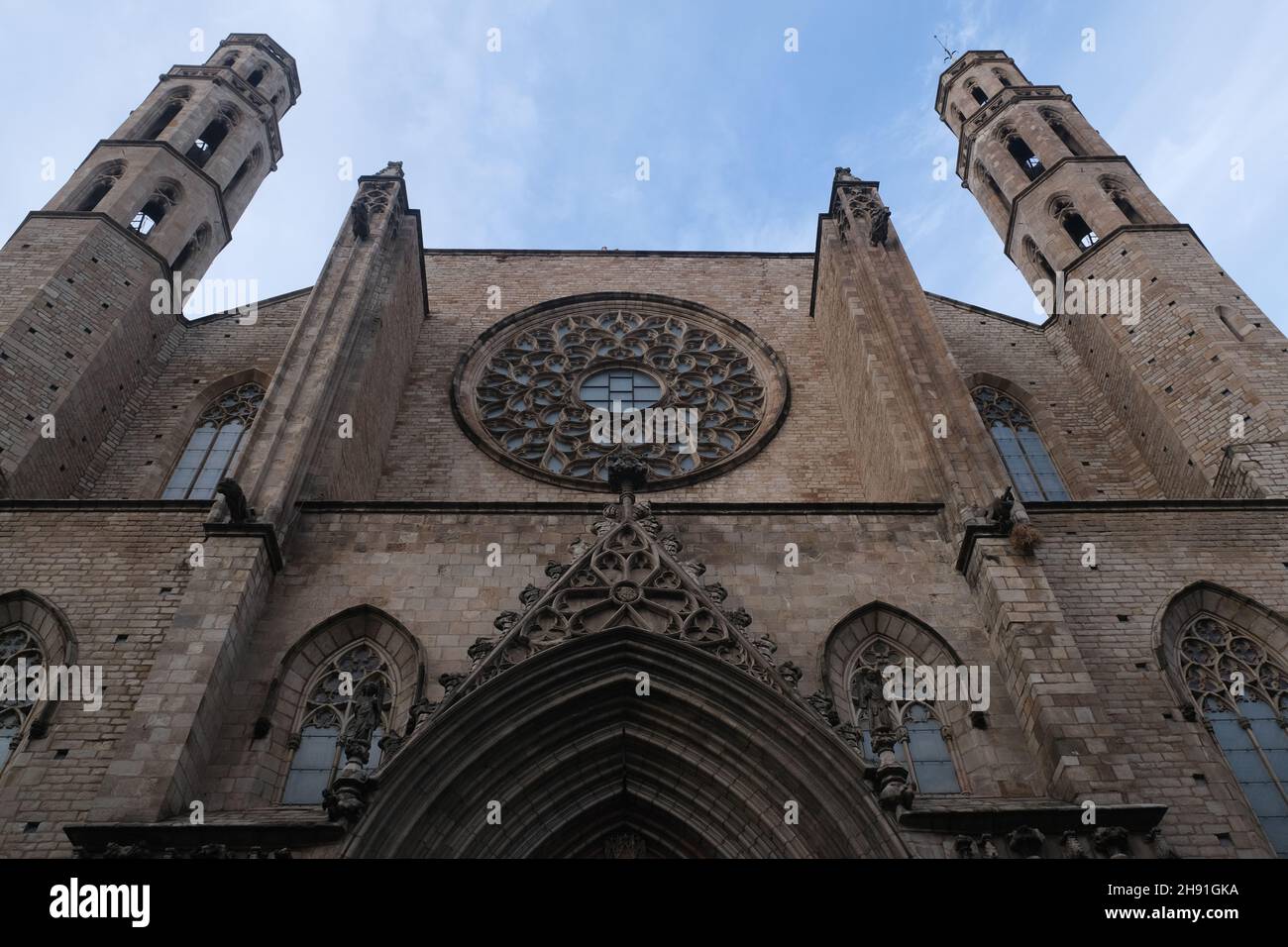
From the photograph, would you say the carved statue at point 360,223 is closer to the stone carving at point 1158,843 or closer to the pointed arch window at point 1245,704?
the pointed arch window at point 1245,704

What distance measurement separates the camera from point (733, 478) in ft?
46.6

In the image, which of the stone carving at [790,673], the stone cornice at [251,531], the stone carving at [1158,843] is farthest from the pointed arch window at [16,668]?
the stone carving at [1158,843]

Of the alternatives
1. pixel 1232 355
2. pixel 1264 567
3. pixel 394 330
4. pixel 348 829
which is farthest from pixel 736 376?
pixel 348 829

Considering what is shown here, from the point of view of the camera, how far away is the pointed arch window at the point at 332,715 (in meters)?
8.38

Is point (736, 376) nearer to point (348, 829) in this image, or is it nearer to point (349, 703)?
point (349, 703)

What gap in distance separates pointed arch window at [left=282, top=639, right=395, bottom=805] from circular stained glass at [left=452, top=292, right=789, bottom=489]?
527 centimetres

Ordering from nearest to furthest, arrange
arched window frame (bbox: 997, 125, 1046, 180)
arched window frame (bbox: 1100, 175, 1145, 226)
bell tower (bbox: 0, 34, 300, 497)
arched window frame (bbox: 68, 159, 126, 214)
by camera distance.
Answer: bell tower (bbox: 0, 34, 300, 497), arched window frame (bbox: 68, 159, 126, 214), arched window frame (bbox: 1100, 175, 1145, 226), arched window frame (bbox: 997, 125, 1046, 180)

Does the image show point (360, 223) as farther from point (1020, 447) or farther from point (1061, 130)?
point (1061, 130)

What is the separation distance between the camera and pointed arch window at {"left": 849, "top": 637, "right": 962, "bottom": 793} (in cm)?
842

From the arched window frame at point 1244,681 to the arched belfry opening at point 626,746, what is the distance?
363 centimetres

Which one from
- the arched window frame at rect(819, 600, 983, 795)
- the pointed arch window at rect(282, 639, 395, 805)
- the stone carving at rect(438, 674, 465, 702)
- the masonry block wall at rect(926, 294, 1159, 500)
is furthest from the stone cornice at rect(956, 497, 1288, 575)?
the pointed arch window at rect(282, 639, 395, 805)

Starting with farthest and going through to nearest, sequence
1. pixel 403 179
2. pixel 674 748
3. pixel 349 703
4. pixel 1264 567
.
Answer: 1. pixel 403 179
2. pixel 1264 567
3. pixel 349 703
4. pixel 674 748

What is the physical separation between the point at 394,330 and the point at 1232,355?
38.2ft

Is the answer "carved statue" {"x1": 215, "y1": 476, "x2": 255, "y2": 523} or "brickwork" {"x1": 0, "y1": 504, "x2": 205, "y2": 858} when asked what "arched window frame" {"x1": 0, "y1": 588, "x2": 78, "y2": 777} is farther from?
"carved statue" {"x1": 215, "y1": 476, "x2": 255, "y2": 523}
